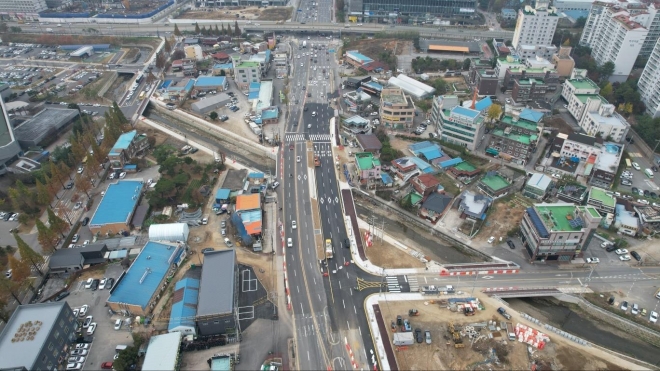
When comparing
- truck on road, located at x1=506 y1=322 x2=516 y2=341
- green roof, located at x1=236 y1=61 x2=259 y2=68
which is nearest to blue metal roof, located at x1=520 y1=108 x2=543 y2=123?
truck on road, located at x1=506 y1=322 x2=516 y2=341

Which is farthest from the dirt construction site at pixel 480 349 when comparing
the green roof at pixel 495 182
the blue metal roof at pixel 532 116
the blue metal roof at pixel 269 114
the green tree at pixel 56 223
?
the blue metal roof at pixel 269 114

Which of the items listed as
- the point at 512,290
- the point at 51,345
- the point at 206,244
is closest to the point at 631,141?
the point at 512,290

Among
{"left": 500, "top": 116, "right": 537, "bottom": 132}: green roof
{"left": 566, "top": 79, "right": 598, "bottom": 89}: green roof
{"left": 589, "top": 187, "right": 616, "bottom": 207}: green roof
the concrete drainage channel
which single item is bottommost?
the concrete drainage channel

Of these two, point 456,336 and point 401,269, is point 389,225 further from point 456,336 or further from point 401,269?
point 456,336

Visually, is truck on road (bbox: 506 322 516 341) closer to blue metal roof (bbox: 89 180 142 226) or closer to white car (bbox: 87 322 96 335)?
white car (bbox: 87 322 96 335)

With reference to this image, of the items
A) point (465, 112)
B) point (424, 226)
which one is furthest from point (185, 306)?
point (465, 112)

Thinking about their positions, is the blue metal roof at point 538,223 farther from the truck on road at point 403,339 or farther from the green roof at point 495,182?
the truck on road at point 403,339
